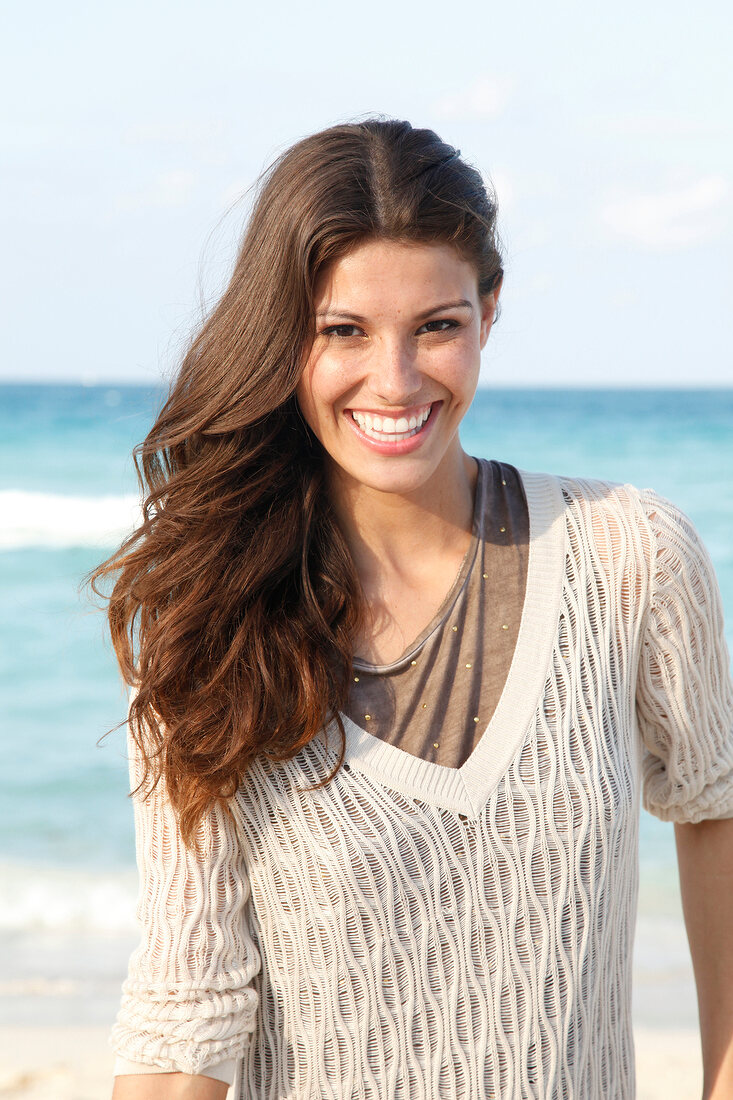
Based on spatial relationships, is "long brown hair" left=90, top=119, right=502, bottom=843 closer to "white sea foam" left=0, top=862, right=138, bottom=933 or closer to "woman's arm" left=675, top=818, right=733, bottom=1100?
"woman's arm" left=675, top=818, right=733, bottom=1100

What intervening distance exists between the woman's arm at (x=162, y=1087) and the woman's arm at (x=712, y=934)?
0.82m

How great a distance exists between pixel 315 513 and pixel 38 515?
1447 cm

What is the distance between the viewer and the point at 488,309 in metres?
1.93

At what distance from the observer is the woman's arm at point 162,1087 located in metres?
1.71

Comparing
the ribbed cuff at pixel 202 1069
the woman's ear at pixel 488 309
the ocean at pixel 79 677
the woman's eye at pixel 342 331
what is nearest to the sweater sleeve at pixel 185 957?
the ribbed cuff at pixel 202 1069

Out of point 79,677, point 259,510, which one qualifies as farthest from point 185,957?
point 79,677

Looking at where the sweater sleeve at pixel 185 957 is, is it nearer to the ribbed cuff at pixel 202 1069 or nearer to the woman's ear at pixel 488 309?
the ribbed cuff at pixel 202 1069

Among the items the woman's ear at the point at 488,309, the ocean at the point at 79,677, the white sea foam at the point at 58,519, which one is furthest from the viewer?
the white sea foam at the point at 58,519

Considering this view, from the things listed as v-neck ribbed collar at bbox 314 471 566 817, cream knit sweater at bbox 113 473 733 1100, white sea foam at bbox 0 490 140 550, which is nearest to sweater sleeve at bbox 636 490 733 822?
cream knit sweater at bbox 113 473 733 1100

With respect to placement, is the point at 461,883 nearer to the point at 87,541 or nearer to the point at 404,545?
the point at 404,545

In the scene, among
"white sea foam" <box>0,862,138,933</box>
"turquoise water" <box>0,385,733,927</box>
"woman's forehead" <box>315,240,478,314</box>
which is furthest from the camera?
"turquoise water" <box>0,385,733,927</box>

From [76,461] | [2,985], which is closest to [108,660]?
[2,985]

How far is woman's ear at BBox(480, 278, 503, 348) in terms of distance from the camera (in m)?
1.90

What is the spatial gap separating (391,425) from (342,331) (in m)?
0.17
